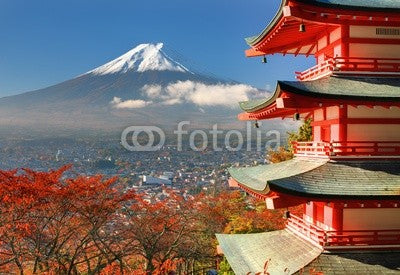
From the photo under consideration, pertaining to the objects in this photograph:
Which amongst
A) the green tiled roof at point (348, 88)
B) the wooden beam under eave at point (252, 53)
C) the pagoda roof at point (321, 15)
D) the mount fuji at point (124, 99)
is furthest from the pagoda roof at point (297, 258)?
the mount fuji at point (124, 99)

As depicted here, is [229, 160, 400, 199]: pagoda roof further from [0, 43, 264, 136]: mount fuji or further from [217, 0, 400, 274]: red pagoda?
[0, 43, 264, 136]: mount fuji

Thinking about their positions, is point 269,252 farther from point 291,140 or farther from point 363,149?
point 291,140

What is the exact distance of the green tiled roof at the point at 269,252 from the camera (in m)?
9.84

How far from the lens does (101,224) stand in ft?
69.5

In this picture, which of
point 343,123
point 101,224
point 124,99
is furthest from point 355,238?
point 124,99

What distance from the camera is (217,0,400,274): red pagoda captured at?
367 inches

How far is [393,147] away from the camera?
10.2 metres

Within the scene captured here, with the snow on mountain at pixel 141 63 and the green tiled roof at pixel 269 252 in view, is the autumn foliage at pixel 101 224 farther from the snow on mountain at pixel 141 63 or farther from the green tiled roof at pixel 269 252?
the snow on mountain at pixel 141 63

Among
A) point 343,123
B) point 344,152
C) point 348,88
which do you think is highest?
point 348,88

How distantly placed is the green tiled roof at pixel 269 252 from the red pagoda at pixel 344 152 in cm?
3

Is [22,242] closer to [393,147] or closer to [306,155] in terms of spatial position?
[306,155]

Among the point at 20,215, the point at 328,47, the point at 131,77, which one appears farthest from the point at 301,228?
the point at 131,77

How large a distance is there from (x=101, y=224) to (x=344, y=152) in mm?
13881

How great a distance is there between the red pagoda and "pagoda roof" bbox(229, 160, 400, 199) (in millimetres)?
21
